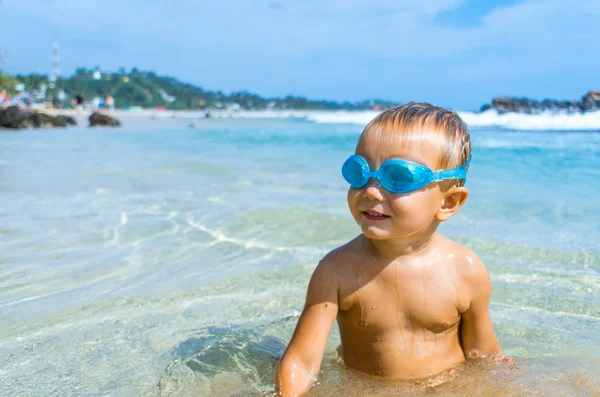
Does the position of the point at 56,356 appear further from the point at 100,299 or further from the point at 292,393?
the point at 292,393

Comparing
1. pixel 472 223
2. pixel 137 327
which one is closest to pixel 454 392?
pixel 137 327

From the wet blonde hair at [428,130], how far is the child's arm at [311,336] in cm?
50

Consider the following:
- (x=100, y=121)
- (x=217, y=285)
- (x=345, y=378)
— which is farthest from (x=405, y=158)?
(x=100, y=121)

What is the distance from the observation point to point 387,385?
187 centimetres

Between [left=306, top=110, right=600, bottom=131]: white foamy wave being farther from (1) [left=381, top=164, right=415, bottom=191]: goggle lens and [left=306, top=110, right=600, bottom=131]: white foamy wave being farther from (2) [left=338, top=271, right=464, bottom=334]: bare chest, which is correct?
(1) [left=381, top=164, right=415, bottom=191]: goggle lens

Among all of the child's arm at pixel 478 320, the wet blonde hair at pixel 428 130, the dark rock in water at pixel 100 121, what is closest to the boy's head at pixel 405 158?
the wet blonde hair at pixel 428 130

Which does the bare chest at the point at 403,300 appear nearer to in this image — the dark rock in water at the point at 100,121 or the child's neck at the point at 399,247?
the child's neck at the point at 399,247

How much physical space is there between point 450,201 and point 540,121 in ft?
80.3

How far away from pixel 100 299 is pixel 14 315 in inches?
17.2

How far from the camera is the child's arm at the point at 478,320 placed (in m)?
1.85

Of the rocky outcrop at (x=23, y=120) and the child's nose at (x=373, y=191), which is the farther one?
the rocky outcrop at (x=23, y=120)

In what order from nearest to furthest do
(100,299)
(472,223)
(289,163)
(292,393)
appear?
(292,393), (100,299), (472,223), (289,163)

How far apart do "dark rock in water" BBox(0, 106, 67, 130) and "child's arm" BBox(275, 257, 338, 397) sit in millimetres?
26746

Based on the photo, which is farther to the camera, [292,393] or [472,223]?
[472,223]
